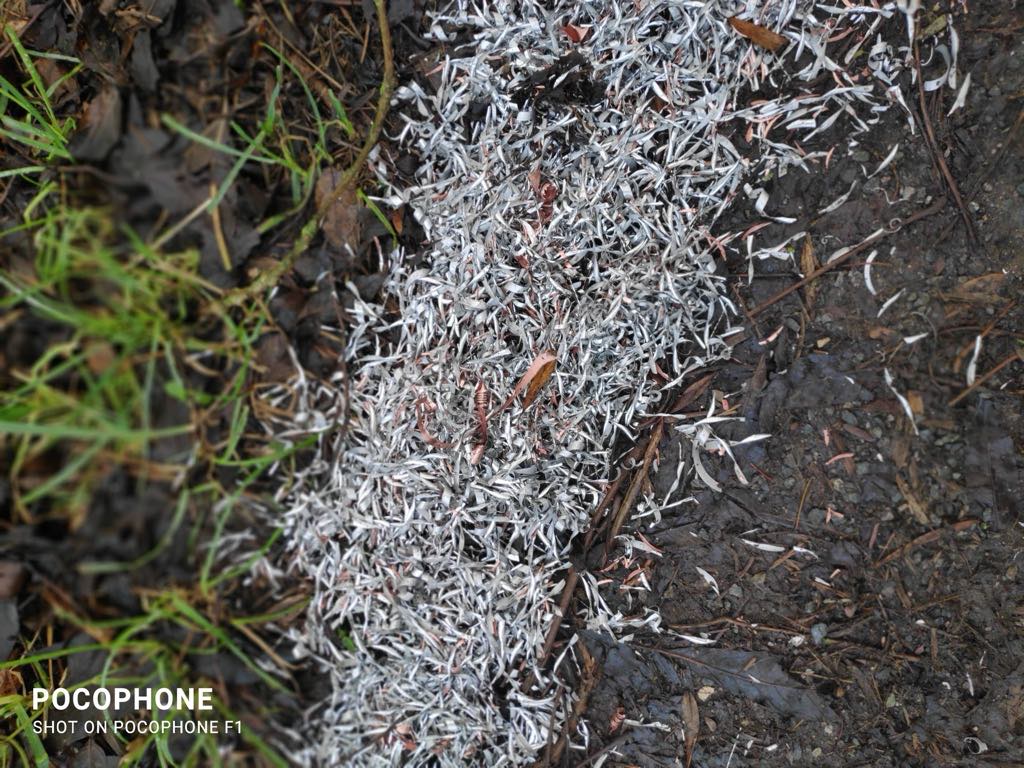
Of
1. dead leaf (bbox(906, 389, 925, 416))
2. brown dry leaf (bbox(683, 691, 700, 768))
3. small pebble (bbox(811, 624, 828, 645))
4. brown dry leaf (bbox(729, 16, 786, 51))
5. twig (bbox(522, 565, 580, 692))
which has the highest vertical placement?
brown dry leaf (bbox(729, 16, 786, 51))

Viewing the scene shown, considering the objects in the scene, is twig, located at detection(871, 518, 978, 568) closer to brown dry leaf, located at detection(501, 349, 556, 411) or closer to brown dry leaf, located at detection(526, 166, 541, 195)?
brown dry leaf, located at detection(501, 349, 556, 411)

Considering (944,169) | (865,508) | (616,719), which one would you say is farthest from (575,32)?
(616,719)

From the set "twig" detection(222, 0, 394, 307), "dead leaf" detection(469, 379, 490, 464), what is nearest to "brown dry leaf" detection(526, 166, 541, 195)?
"twig" detection(222, 0, 394, 307)

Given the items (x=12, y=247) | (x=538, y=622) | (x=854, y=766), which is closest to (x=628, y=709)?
(x=538, y=622)

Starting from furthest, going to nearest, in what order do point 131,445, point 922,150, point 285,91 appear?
point 922,150
point 285,91
point 131,445

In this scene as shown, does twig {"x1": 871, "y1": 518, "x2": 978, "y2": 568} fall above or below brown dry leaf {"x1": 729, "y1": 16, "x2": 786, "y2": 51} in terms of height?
below

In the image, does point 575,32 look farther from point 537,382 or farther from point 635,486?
point 635,486

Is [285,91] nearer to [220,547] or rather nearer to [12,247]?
[12,247]
